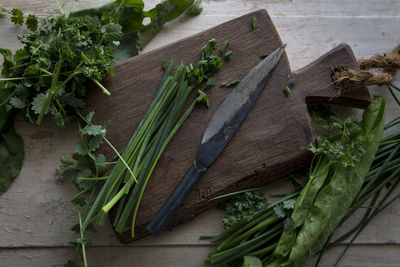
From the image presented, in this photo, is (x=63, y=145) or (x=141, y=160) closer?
(x=141, y=160)

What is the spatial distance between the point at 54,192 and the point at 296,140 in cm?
112

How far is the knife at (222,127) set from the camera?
54.9 inches

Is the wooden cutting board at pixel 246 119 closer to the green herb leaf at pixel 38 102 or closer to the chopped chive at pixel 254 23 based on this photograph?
the chopped chive at pixel 254 23

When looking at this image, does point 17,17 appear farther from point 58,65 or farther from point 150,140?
point 150,140

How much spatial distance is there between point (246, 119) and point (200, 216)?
0.49 meters

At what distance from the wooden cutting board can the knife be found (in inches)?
1.3

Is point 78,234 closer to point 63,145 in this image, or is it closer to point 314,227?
point 63,145

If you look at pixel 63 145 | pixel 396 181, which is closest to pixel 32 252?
pixel 63 145

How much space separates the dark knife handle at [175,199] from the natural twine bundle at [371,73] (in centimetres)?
74

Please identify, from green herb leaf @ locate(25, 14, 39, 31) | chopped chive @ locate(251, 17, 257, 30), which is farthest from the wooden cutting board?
green herb leaf @ locate(25, 14, 39, 31)

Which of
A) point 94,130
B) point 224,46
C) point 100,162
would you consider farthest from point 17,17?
point 224,46

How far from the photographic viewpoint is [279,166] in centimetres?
148

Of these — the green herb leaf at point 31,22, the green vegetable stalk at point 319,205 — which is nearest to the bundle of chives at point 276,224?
the green vegetable stalk at point 319,205

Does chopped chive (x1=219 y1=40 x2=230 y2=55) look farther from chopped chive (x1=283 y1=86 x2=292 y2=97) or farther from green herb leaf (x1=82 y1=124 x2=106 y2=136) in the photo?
green herb leaf (x1=82 y1=124 x2=106 y2=136)
